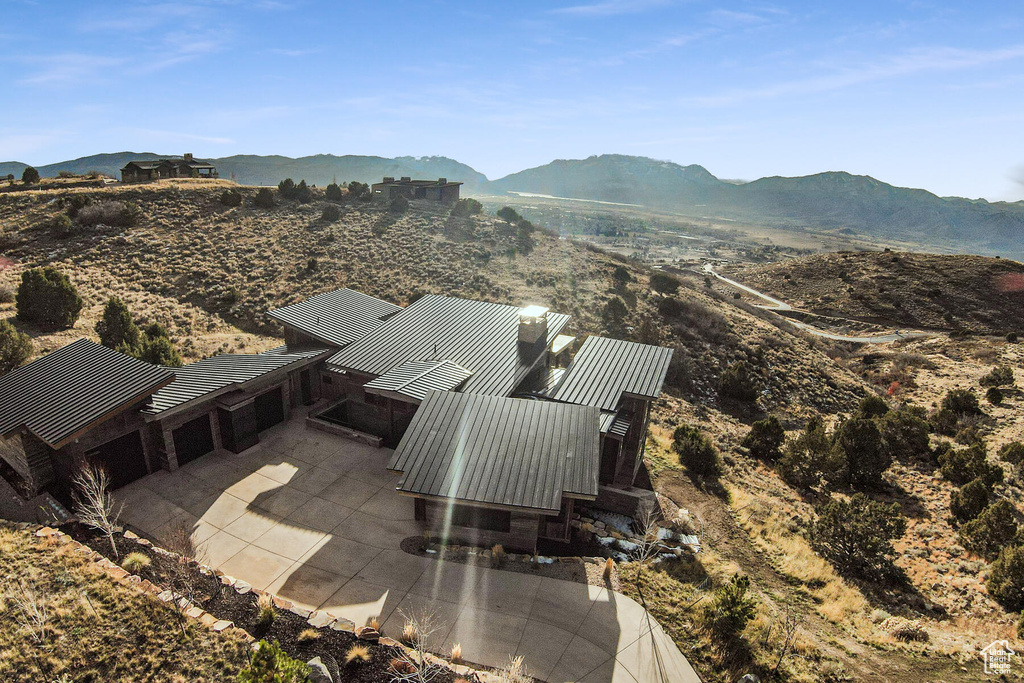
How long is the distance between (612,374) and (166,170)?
8825cm

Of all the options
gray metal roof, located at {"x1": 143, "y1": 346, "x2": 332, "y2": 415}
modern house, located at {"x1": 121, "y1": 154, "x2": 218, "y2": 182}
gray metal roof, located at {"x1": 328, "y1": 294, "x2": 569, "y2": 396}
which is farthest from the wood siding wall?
modern house, located at {"x1": 121, "y1": 154, "x2": 218, "y2": 182}

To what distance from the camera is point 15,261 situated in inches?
1719

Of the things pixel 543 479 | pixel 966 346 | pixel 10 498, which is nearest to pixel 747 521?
pixel 543 479

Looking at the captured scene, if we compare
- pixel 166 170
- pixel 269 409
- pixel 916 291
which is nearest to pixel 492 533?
pixel 269 409

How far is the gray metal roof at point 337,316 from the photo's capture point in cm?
2633

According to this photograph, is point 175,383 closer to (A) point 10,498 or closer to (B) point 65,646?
(A) point 10,498

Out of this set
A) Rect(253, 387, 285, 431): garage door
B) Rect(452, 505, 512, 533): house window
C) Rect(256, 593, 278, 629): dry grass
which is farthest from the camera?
Rect(253, 387, 285, 431): garage door

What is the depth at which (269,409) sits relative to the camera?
2269 cm

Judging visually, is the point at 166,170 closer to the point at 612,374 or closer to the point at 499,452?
the point at 612,374

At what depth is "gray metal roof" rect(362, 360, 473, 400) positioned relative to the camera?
798 inches

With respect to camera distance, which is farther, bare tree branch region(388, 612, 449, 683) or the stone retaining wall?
the stone retaining wall

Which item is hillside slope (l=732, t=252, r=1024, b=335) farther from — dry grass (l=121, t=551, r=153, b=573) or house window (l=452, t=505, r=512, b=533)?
dry grass (l=121, t=551, r=153, b=573)

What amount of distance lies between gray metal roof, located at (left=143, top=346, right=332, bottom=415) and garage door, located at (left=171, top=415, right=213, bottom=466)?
147 centimetres

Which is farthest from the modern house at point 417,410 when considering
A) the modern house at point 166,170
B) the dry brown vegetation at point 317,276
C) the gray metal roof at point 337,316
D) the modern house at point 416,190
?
the modern house at point 166,170
